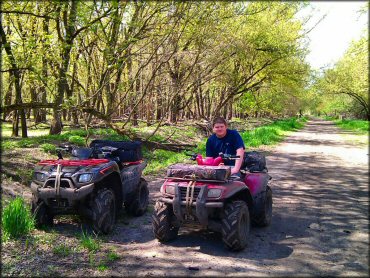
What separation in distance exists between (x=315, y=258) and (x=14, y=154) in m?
8.59

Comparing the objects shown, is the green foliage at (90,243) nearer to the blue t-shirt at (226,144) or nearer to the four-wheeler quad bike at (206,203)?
the four-wheeler quad bike at (206,203)

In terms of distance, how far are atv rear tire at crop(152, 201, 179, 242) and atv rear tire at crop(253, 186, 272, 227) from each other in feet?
4.69

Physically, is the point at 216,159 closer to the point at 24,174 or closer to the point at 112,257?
the point at 112,257

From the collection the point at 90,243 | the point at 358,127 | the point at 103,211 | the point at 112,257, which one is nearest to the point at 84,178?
the point at 103,211

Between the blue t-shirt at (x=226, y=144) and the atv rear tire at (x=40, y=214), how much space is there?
8.47ft

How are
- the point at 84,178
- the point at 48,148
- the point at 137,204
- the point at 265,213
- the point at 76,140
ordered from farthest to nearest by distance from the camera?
1. the point at 76,140
2. the point at 48,148
3. the point at 137,204
4. the point at 265,213
5. the point at 84,178

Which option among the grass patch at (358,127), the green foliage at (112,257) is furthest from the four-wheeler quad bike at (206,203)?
the grass patch at (358,127)

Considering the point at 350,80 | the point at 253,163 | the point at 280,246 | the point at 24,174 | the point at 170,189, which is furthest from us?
the point at 350,80

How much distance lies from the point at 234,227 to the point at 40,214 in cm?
285

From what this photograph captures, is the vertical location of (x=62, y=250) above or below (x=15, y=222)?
below

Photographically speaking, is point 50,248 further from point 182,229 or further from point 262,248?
point 262,248

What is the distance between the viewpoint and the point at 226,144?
5.65 metres

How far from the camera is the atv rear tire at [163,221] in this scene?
4906 millimetres

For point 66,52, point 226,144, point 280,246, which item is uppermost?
point 66,52
